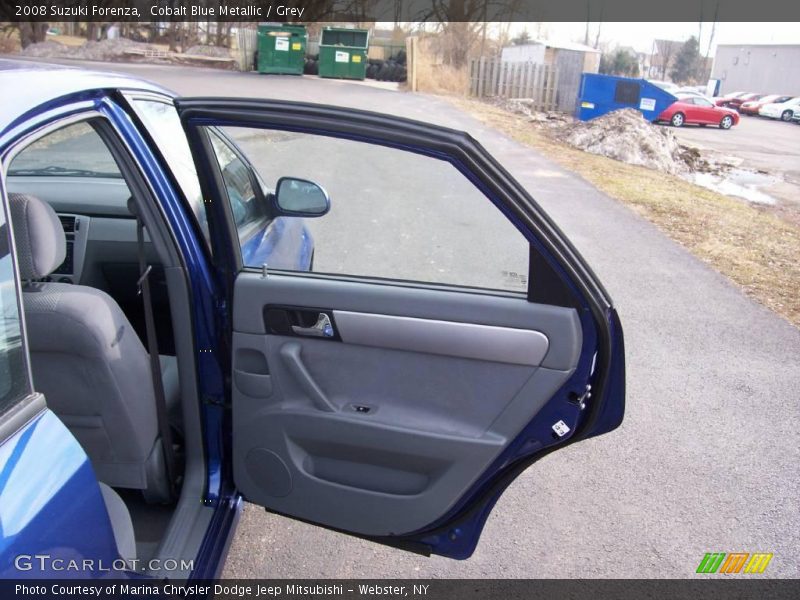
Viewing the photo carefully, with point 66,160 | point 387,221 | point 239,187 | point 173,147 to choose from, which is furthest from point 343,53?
point 173,147

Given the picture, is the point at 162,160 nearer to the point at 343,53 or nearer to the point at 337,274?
the point at 337,274

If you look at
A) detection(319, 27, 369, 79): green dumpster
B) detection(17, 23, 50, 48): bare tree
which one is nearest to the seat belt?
detection(319, 27, 369, 79): green dumpster

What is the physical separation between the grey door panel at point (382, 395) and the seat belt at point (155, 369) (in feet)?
0.86

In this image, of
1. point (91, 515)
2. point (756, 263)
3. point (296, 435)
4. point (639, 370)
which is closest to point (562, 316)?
point (296, 435)

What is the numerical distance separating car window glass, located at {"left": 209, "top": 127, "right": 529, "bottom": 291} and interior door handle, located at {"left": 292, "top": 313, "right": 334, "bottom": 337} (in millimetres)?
221

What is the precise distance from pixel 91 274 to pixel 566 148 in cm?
1456

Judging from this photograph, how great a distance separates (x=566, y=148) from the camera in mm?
16672

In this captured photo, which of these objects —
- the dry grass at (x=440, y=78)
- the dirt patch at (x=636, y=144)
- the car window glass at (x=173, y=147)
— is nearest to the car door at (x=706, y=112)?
the dry grass at (x=440, y=78)

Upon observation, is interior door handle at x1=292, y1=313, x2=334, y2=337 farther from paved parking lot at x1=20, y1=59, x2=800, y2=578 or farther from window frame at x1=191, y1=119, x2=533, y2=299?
paved parking lot at x1=20, y1=59, x2=800, y2=578

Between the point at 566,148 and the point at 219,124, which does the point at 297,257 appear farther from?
the point at 566,148

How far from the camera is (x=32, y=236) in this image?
1.95m

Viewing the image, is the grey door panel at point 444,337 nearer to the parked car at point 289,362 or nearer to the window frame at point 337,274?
the parked car at point 289,362

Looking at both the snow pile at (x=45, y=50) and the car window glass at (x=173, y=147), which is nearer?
the car window glass at (x=173, y=147)

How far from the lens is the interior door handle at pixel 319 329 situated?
2359 mm
